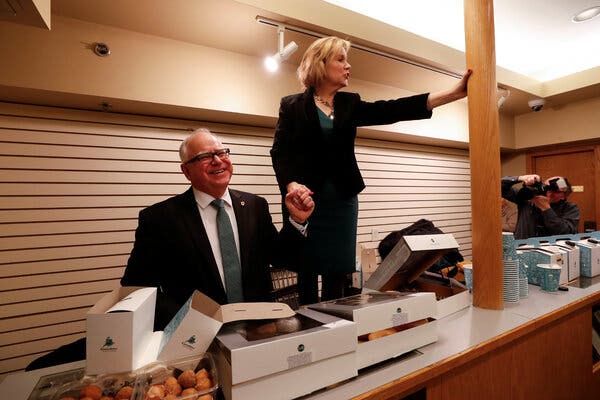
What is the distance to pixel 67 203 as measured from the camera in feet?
8.96

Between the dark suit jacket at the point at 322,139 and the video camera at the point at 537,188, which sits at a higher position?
the dark suit jacket at the point at 322,139

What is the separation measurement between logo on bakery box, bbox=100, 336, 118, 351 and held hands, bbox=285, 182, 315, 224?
0.87m

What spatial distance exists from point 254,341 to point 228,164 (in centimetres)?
132

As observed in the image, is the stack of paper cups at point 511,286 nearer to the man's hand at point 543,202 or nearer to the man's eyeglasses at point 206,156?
the man's eyeglasses at point 206,156

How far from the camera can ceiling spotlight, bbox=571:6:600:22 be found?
3.38 metres

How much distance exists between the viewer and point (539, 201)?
3.67 metres

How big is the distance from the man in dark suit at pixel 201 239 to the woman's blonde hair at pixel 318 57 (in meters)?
0.72

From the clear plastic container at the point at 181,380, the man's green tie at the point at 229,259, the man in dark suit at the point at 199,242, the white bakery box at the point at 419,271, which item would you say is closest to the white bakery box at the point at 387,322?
the white bakery box at the point at 419,271

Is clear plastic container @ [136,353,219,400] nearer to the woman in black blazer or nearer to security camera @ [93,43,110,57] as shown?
the woman in black blazer

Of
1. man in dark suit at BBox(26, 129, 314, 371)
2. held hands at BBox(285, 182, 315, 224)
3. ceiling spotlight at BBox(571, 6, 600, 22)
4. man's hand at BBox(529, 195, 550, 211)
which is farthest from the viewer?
man's hand at BBox(529, 195, 550, 211)

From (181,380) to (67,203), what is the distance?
2654 millimetres

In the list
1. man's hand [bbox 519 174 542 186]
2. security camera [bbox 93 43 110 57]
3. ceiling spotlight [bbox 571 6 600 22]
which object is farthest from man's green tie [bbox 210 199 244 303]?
ceiling spotlight [bbox 571 6 600 22]

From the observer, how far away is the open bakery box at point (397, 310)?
3.27 ft

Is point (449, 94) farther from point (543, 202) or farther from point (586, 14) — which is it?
point (586, 14)
